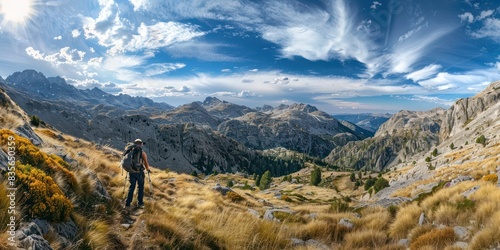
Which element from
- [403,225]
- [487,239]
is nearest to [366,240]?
[403,225]

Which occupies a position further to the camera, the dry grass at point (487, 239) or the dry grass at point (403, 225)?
the dry grass at point (403, 225)

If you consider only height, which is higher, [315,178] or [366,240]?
[366,240]

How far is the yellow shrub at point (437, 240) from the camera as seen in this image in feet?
27.5

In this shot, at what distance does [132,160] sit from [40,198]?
239 inches

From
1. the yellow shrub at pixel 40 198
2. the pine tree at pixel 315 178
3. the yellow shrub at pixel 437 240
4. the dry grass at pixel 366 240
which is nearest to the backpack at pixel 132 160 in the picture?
the yellow shrub at pixel 40 198

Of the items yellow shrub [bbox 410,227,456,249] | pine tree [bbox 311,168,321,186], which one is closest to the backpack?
yellow shrub [bbox 410,227,456,249]

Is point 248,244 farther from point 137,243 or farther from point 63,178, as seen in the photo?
point 63,178

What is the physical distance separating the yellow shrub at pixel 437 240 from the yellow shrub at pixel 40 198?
10596 millimetres

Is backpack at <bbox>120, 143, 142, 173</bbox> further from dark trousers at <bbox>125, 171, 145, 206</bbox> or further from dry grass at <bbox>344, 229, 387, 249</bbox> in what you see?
dry grass at <bbox>344, 229, 387, 249</bbox>

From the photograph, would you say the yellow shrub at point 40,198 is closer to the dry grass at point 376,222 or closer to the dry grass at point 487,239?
the dry grass at point 487,239

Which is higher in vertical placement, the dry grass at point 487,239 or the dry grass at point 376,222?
the dry grass at point 487,239

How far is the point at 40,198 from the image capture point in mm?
6695

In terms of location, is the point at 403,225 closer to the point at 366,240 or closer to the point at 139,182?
the point at 366,240

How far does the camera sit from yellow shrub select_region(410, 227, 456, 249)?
8367 millimetres
